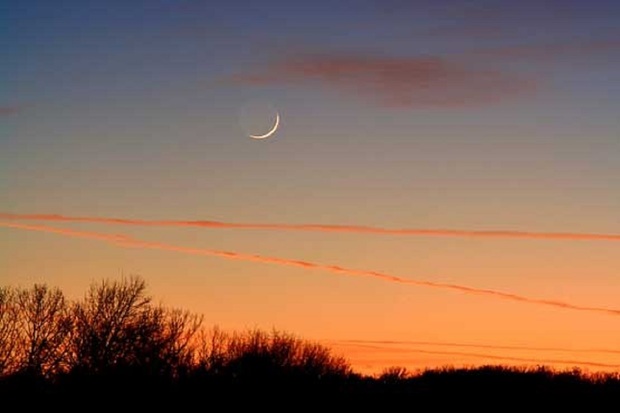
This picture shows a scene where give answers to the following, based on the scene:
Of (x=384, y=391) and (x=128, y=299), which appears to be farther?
(x=128, y=299)

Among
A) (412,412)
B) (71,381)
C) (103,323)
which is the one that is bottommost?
(412,412)

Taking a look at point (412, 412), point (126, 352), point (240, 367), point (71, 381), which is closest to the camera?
point (412, 412)

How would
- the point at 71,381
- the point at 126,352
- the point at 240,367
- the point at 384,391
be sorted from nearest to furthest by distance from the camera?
the point at 384,391
the point at 71,381
the point at 240,367
the point at 126,352

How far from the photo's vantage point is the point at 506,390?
220 ft

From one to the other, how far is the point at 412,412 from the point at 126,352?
27316mm

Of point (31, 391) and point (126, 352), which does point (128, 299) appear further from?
point (31, 391)

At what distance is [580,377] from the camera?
73688 mm

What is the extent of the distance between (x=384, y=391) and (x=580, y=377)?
1455 centimetres

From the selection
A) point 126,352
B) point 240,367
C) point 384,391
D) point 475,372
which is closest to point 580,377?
point 475,372

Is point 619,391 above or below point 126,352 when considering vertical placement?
below

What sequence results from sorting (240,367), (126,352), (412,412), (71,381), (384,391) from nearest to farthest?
(412,412) → (384,391) → (71,381) → (240,367) → (126,352)

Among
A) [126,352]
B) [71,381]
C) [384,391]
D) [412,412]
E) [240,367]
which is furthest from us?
[126,352]

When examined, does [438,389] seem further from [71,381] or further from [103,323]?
[103,323]

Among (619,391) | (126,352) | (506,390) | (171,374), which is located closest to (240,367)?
(171,374)
